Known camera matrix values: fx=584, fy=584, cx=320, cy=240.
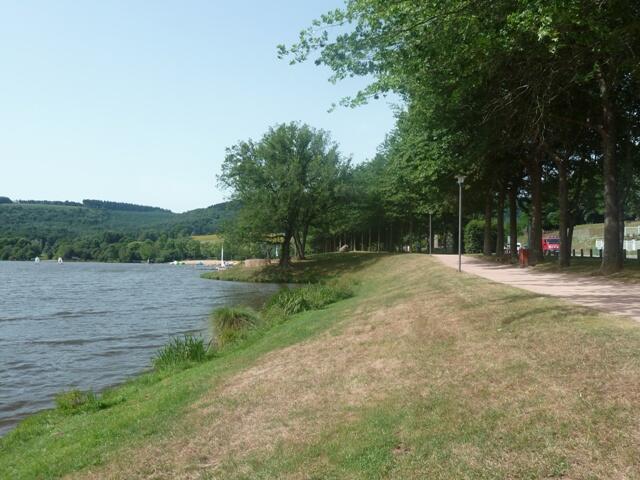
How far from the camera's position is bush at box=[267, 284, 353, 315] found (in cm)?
2089

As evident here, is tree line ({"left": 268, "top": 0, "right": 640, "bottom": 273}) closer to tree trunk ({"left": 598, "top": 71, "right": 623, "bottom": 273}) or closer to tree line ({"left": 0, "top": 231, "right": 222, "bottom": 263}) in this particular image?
tree trunk ({"left": 598, "top": 71, "right": 623, "bottom": 273})

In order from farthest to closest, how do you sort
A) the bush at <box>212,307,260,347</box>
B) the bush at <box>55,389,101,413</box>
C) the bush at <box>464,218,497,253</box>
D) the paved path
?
the bush at <box>464,218,497,253</box>, the bush at <box>212,307,260,347</box>, the paved path, the bush at <box>55,389,101,413</box>

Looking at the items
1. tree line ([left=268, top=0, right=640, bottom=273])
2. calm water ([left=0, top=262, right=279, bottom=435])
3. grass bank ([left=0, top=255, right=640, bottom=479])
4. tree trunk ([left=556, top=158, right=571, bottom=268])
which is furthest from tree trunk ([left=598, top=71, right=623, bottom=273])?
calm water ([left=0, top=262, right=279, bottom=435])

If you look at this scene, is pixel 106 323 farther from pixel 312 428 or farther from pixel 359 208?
pixel 359 208

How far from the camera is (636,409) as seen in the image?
18.9ft

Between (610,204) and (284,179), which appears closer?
(610,204)

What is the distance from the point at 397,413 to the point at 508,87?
14.6m

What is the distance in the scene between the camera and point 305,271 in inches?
2140

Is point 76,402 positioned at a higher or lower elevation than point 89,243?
lower

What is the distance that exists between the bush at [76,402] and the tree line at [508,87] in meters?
8.74

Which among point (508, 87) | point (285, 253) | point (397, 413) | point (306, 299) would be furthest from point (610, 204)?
point (285, 253)

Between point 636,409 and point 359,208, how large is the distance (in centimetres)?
5390

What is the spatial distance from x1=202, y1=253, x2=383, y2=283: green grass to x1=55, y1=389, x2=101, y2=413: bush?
1388 inches

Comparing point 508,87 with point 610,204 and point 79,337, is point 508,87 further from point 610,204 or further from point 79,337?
point 79,337
